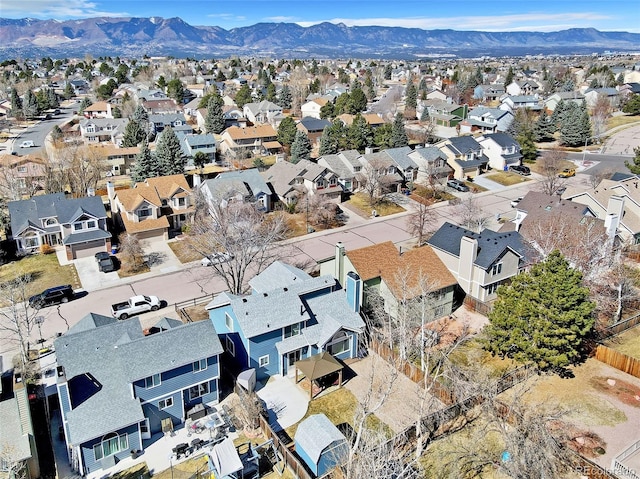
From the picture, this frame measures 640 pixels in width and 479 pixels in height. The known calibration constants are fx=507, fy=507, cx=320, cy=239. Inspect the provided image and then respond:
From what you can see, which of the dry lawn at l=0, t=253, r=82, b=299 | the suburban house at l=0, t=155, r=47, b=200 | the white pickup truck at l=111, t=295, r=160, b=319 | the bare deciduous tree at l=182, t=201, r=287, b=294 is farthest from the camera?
the suburban house at l=0, t=155, r=47, b=200

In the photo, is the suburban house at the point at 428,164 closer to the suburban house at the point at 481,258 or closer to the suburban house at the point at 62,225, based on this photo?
the suburban house at the point at 481,258

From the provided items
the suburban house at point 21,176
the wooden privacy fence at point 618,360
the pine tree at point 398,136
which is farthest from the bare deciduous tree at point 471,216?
the suburban house at point 21,176

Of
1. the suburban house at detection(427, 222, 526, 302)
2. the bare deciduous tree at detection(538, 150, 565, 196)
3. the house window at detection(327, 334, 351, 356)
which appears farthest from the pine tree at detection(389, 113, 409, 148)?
the house window at detection(327, 334, 351, 356)

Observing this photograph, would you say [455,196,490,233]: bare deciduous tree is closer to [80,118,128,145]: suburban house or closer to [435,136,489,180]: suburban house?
[435,136,489,180]: suburban house

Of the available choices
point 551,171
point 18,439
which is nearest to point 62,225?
point 18,439

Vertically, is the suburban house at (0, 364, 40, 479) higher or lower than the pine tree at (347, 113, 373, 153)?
lower

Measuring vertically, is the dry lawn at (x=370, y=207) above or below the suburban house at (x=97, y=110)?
below

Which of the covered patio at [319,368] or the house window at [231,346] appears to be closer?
the covered patio at [319,368]
